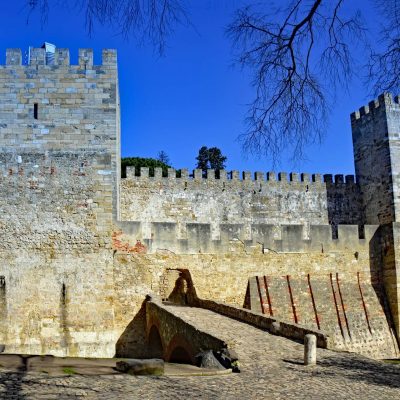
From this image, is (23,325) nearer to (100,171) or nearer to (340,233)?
(100,171)

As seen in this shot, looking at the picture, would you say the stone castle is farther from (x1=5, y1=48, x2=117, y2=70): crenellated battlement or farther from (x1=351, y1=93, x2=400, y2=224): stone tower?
(x1=351, y1=93, x2=400, y2=224): stone tower

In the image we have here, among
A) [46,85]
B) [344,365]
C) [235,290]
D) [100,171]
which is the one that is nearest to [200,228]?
[235,290]

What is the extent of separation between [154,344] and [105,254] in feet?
8.63

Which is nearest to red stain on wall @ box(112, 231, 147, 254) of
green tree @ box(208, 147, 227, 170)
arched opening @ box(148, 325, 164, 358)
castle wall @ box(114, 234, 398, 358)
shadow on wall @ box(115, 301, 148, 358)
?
castle wall @ box(114, 234, 398, 358)

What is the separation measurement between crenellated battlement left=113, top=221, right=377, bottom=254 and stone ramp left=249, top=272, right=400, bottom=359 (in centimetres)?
94

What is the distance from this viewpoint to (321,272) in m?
16.4

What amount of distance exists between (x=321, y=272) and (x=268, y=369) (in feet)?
30.3

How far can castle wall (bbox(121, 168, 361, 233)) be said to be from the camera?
2277 centimetres

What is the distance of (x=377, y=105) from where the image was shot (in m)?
22.4

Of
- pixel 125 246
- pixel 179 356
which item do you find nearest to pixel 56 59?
pixel 125 246

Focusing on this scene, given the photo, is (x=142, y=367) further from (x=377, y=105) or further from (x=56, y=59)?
(x=377, y=105)

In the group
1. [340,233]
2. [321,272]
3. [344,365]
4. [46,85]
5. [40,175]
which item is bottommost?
[344,365]

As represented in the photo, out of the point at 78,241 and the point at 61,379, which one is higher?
the point at 78,241

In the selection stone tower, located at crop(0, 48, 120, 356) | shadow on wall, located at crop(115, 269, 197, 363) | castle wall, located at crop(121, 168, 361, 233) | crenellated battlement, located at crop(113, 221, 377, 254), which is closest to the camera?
stone tower, located at crop(0, 48, 120, 356)
